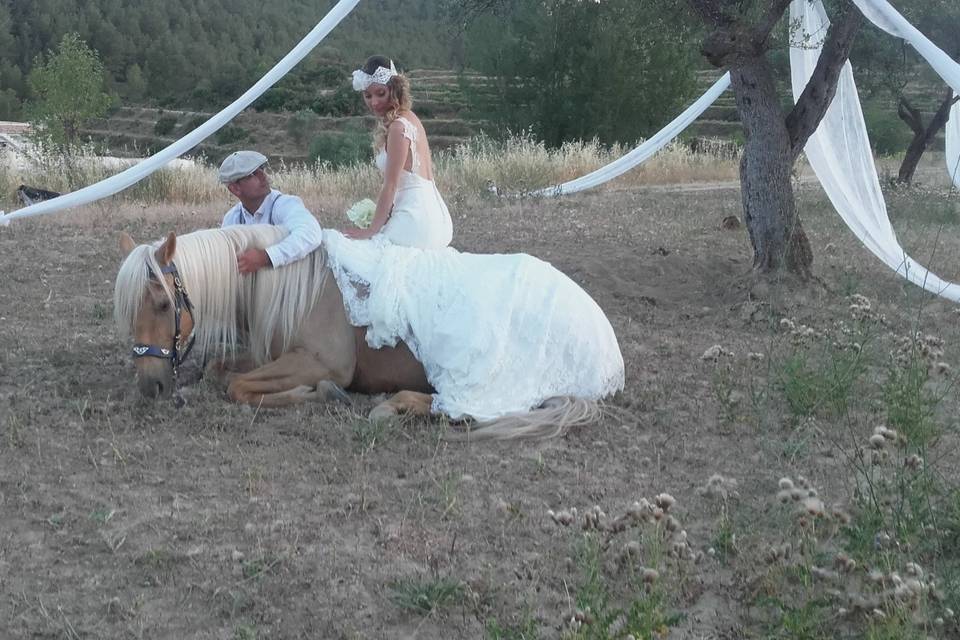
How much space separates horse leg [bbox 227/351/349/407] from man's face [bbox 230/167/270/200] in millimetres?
1018

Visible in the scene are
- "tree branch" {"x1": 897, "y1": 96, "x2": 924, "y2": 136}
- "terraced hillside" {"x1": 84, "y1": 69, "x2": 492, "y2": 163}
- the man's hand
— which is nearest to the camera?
the man's hand

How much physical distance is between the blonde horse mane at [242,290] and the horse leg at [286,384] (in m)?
0.14

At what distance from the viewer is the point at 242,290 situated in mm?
4824

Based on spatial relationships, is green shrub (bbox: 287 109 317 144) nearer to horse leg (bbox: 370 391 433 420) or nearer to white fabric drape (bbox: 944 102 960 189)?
white fabric drape (bbox: 944 102 960 189)

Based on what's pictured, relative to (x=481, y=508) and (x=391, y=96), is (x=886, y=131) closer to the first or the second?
(x=391, y=96)

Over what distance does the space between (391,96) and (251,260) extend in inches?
57.9

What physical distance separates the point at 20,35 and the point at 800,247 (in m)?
63.1

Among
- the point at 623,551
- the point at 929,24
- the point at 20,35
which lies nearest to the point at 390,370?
the point at 623,551

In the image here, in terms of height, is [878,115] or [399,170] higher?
[399,170]

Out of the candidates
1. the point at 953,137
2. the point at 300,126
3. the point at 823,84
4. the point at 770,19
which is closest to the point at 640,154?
the point at 953,137

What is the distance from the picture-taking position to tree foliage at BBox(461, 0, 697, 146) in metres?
28.6

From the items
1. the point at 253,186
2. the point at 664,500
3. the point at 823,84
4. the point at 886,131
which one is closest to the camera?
the point at 664,500

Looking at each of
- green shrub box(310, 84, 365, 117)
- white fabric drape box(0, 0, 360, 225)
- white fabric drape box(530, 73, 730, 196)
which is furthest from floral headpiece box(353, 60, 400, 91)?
green shrub box(310, 84, 365, 117)

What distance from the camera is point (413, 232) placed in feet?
18.4
